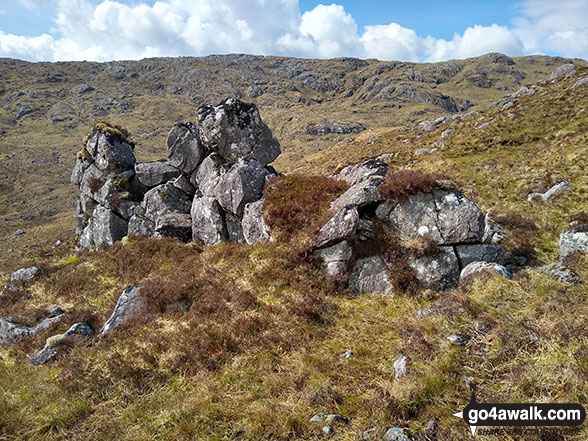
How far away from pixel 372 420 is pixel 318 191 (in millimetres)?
12909

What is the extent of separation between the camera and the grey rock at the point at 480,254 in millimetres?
12570

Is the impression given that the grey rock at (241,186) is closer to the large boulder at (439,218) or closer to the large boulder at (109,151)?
the large boulder at (439,218)

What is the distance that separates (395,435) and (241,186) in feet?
51.4

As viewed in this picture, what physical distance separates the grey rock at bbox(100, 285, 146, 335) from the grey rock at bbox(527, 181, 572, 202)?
82.6 ft

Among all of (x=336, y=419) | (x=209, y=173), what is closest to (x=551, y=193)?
(x=336, y=419)

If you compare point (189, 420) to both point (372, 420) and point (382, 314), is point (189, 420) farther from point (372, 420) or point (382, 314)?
point (382, 314)

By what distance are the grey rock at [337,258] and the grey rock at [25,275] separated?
18359 millimetres

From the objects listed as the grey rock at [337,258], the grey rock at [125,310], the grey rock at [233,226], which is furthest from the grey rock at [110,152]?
the grey rock at [337,258]

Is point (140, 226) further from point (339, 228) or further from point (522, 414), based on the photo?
point (522, 414)

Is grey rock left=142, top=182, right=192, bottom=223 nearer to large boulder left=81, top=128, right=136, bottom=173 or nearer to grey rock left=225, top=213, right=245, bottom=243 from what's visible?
grey rock left=225, top=213, right=245, bottom=243

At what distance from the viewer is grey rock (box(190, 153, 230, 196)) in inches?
871

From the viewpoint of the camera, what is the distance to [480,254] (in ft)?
41.4

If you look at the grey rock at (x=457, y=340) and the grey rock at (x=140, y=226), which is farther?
the grey rock at (x=140, y=226)

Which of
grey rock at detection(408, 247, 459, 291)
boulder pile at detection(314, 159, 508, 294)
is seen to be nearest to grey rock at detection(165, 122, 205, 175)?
boulder pile at detection(314, 159, 508, 294)
